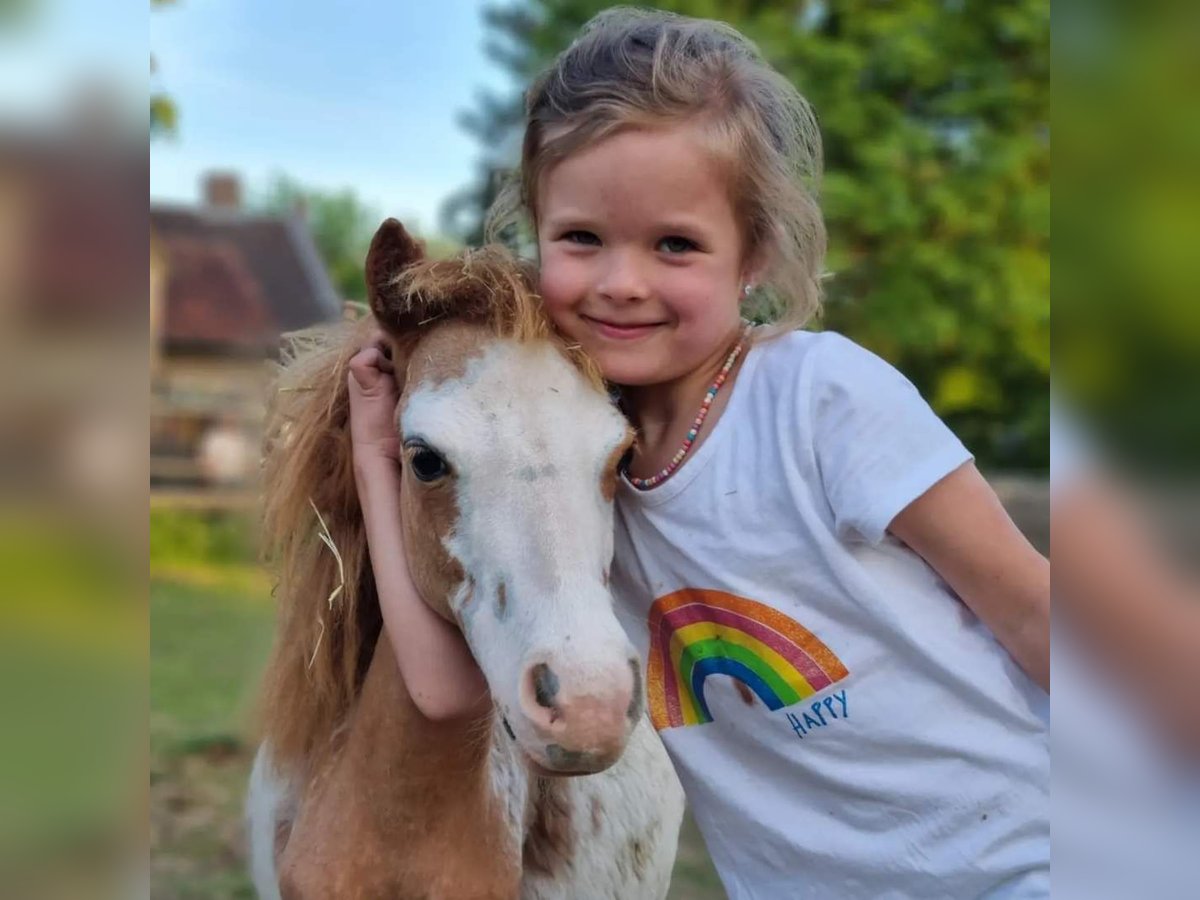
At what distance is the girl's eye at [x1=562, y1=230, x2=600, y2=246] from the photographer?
1693mm

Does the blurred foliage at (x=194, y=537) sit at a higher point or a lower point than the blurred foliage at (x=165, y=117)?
lower

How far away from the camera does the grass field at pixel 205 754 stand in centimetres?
416

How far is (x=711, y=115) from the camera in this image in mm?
1703

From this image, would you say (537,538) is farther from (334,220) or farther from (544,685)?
(334,220)

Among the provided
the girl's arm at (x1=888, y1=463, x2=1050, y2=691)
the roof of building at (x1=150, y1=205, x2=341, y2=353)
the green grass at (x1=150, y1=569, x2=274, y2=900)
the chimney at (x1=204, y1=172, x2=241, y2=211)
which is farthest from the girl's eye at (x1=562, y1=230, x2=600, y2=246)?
the chimney at (x1=204, y1=172, x2=241, y2=211)

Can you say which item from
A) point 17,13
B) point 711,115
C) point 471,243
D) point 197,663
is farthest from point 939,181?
point 17,13

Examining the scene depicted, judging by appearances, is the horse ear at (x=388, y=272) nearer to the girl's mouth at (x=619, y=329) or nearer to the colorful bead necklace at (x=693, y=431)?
the girl's mouth at (x=619, y=329)

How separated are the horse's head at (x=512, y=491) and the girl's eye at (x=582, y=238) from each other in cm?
9

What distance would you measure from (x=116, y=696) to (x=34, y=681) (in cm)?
8

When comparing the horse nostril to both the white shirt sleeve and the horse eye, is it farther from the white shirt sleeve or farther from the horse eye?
the white shirt sleeve

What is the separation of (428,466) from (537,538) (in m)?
0.22

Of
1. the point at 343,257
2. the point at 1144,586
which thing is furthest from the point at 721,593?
the point at 343,257

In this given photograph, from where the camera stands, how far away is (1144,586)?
0.79m

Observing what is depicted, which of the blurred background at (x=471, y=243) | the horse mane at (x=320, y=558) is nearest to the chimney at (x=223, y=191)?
the blurred background at (x=471, y=243)
